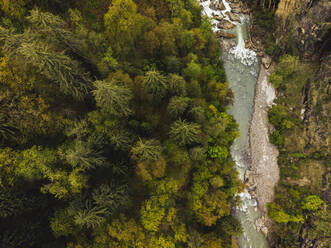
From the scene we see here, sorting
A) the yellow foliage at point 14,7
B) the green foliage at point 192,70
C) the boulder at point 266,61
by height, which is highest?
the yellow foliage at point 14,7

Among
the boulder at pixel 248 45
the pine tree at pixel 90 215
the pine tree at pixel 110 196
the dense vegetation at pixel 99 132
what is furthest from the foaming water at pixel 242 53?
the pine tree at pixel 90 215

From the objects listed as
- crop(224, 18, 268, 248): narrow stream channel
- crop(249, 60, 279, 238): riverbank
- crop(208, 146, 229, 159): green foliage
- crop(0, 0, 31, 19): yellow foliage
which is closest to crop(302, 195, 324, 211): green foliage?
crop(249, 60, 279, 238): riverbank

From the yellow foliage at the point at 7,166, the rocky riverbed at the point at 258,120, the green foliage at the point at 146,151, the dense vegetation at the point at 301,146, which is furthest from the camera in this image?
the rocky riverbed at the point at 258,120

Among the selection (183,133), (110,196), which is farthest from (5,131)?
(183,133)

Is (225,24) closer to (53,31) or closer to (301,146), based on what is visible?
(301,146)

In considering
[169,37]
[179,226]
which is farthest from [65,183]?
[169,37]

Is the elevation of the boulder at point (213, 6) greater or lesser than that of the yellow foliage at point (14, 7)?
lesser

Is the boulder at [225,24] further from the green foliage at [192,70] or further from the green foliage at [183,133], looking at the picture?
the green foliage at [183,133]

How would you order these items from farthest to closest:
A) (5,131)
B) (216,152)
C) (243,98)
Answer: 1. (243,98)
2. (216,152)
3. (5,131)
